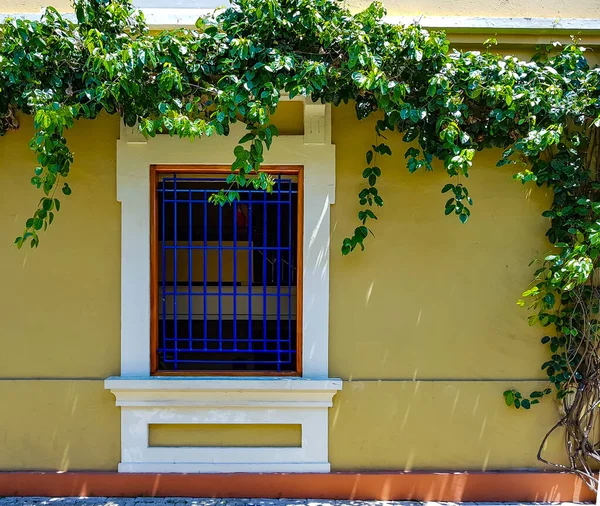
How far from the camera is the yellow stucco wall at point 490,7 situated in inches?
164

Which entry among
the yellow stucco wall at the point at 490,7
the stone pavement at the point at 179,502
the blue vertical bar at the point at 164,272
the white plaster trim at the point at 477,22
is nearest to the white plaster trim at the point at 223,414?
the stone pavement at the point at 179,502

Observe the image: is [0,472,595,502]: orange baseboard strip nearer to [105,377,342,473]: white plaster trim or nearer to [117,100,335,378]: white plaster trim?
[105,377,342,473]: white plaster trim

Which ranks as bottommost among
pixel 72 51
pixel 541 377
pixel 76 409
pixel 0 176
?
pixel 76 409

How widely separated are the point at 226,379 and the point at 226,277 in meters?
0.88

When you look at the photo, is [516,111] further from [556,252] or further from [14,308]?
[14,308]

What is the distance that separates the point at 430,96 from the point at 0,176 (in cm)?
346

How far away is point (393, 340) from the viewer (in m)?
4.28

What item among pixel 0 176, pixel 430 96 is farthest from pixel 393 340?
pixel 0 176

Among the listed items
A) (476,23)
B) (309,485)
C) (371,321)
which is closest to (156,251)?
(371,321)

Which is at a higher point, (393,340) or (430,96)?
(430,96)

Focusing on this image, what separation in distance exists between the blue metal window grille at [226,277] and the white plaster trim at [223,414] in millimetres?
231

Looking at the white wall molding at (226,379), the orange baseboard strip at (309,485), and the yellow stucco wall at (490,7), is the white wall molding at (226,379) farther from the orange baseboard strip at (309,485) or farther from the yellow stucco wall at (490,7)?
the yellow stucco wall at (490,7)

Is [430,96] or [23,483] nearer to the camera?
[430,96]

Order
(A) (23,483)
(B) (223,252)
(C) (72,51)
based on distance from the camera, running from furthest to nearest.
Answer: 1. (B) (223,252)
2. (A) (23,483)
3. (C) (72,51)
